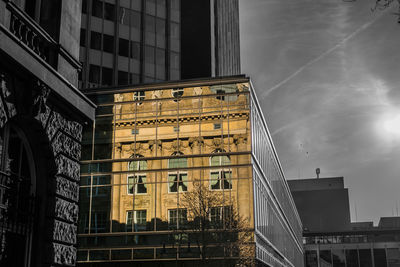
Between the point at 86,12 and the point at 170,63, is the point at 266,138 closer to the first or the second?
the point at 170,63

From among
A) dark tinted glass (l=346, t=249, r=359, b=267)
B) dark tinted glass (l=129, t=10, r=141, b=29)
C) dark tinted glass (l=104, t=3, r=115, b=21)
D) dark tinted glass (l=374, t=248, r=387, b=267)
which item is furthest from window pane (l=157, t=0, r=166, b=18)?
dark tinted glass (l=374, t=248, r=387, b=267)

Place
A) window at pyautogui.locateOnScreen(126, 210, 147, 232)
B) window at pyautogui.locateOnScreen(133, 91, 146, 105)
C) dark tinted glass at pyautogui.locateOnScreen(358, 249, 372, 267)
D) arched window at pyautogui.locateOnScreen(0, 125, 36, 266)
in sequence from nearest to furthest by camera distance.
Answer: arched window at pyautogui.locateOnScreen(0, 125, 36, 266) → window at pyautogui.locateOnScreen(126, 210, 147, 232) → window at pyautogui.locateOnScreen(133, 91, 146, 105) → dark tinted glass at pyautogui.locateOnScreen(358, 249, 372, 267)

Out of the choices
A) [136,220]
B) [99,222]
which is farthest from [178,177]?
[99,222]

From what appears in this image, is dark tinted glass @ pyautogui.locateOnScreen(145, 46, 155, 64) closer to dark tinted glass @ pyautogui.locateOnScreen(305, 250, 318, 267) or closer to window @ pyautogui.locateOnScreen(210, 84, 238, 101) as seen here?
window @ pyautogui.locateOnScreen(210, 84, 238, 101)

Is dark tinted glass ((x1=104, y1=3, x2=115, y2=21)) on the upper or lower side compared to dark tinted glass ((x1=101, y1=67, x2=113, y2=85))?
upper

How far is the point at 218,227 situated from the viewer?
116 ft

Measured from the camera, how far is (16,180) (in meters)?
14.1

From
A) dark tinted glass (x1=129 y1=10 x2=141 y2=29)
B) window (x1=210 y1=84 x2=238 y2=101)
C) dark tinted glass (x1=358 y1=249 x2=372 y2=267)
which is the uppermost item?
dark tinted glass (x1=129 y1=10 x2=141 y2=29)

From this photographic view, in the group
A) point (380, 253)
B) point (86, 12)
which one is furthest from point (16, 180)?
point (380, 253)

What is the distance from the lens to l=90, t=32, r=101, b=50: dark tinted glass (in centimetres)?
5325

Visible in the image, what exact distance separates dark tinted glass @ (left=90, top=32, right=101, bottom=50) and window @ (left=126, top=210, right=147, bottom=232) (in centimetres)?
2046

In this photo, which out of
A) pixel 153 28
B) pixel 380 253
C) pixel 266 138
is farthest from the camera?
pixel 380 253

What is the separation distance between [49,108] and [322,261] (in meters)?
99.6

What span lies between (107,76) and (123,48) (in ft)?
11.9
